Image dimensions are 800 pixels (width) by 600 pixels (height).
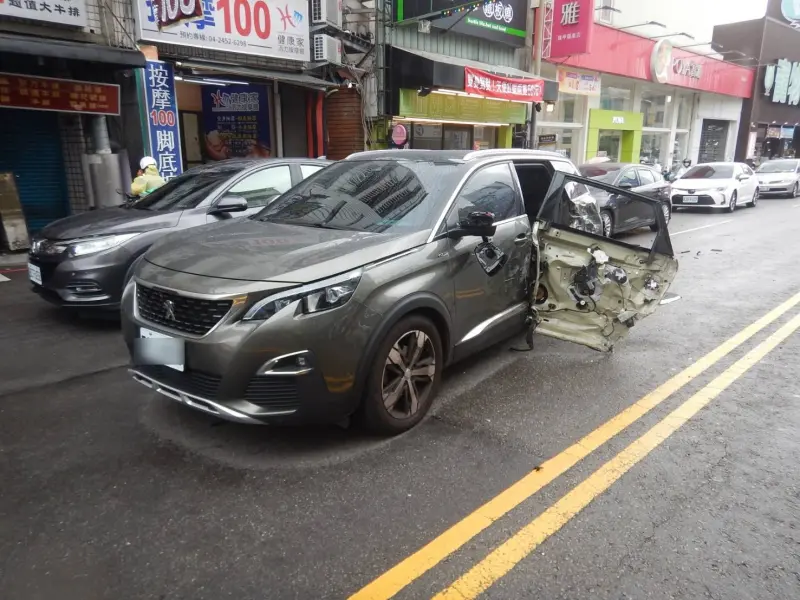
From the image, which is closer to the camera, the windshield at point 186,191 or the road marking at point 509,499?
the road marking at point 509,499

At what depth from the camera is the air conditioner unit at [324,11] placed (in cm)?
1243

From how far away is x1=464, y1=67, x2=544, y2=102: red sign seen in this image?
14.5 meters

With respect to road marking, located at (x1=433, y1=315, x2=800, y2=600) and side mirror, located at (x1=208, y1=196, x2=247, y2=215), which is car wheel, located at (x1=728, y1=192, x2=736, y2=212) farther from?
side mirror, located at (x1=208, y1=196, x2=247, y2=215)

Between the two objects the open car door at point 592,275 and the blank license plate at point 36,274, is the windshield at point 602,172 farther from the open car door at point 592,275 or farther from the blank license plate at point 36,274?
the blank license plate at point 36,274

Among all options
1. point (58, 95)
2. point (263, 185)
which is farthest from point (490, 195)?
point (58, 95)

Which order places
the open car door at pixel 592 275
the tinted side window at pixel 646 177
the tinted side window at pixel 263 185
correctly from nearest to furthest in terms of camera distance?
the open car door at pixel 592 275, the tinted side window at pixel 263 185, the tinted side window at pixel 646 177

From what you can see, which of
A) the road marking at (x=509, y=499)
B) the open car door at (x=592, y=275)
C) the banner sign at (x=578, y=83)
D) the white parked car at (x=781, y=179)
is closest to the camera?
A: the road marking at (x=509, y=499)

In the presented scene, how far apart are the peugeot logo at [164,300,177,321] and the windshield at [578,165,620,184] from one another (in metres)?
11.3

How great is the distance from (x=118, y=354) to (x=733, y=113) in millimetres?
35754

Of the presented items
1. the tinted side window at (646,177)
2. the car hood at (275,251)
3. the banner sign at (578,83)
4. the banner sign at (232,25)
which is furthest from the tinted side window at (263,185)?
the banner sign at (578,83)

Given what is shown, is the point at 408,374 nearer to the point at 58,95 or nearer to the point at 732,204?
the point at 58,95

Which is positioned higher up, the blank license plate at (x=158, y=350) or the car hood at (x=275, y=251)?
the car hood at (x=275, y=251)

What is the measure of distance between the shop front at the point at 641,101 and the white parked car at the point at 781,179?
175 inches

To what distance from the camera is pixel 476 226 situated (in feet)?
12.6
